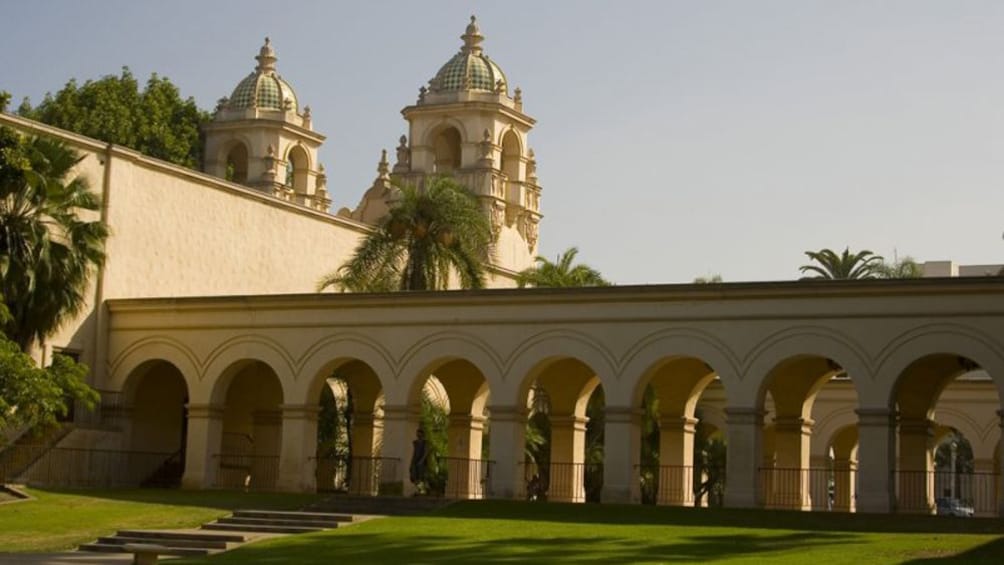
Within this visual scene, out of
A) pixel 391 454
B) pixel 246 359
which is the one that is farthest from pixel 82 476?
pixel 391 454

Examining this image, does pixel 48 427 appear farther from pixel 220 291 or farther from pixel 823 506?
pixel 823 506

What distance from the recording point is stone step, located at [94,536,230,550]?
3338 centimetres

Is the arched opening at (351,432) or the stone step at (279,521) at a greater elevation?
the arched opening at (351,432)

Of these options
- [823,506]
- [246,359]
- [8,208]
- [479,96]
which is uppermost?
[479,96]

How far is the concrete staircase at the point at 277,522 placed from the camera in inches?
A: 1399

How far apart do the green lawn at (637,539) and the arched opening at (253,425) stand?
38.0 feet

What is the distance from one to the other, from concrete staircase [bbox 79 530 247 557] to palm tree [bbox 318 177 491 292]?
578 inches

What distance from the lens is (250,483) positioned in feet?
154

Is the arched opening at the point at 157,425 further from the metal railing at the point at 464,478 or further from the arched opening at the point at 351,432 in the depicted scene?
the metal railing at the point at 464,478

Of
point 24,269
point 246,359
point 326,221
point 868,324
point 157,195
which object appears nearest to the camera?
point 868,324

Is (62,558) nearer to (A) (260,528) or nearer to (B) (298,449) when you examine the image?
(A) (260,528)

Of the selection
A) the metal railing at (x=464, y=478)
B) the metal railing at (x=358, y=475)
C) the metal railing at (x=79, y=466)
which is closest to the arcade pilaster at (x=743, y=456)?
the metal railing at (x=464, y=478)

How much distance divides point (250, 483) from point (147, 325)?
5.07 meters

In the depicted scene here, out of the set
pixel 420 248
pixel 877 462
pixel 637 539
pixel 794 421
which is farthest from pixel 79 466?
pixel 877 462
